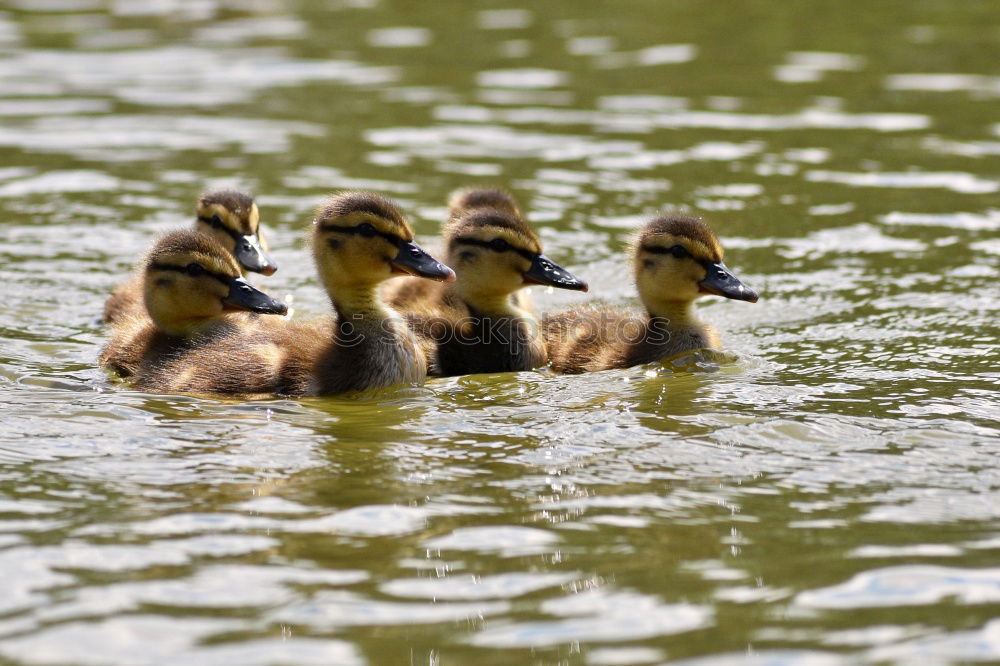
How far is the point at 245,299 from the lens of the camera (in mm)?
6750

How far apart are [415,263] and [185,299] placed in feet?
3.61

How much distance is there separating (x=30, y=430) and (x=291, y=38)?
419 inches

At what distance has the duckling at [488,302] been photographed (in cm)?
709

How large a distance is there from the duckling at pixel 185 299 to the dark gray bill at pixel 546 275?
1280 mm

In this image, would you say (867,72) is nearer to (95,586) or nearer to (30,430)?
(30,430)

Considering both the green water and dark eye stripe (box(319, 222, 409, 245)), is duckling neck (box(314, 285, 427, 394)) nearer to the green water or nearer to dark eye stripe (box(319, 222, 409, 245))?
the green water

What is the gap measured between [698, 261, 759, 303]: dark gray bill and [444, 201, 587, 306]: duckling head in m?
0.62

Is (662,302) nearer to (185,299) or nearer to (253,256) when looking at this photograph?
(253,256)

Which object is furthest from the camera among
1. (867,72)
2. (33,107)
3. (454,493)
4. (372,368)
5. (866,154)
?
(867,72)

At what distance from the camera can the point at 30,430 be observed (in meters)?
5.78

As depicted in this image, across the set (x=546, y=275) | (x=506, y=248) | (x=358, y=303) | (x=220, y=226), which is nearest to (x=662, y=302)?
(x=546, y=275)

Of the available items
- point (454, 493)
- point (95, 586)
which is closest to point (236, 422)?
point (454, 493)

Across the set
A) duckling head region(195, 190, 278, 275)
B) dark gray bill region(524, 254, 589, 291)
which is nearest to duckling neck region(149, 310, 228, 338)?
duckling head region(195, 190, 278, 275)

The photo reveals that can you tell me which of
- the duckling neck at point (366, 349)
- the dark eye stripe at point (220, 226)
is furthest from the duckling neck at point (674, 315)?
the dark eye stripe at point (220, 226)
